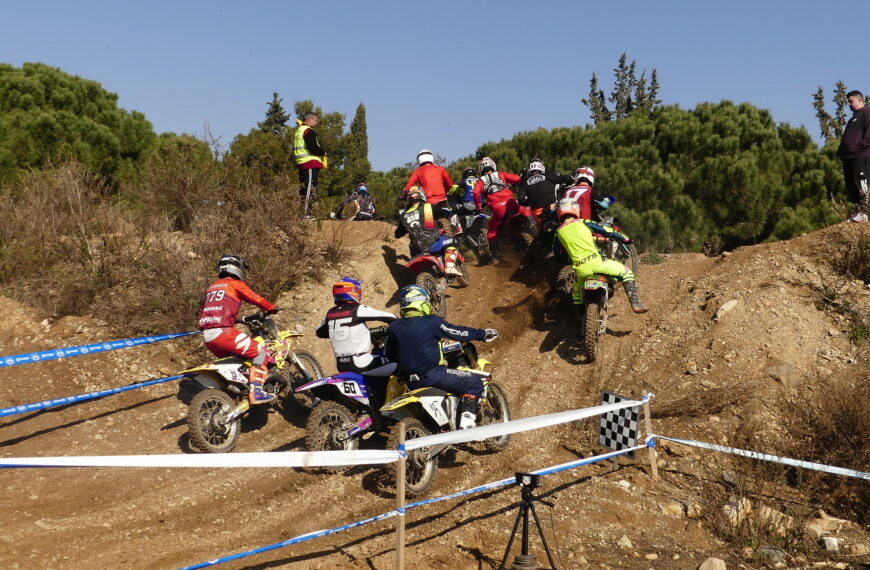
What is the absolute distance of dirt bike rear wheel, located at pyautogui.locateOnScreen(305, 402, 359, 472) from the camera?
677 cm

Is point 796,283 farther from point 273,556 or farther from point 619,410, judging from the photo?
point 273,556

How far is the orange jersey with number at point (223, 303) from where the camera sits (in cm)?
791

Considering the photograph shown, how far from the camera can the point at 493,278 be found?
13461 mm

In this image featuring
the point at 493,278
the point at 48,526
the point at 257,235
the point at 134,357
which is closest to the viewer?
the point at 48,526

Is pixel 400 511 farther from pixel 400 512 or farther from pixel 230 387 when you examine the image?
pixel 230 387

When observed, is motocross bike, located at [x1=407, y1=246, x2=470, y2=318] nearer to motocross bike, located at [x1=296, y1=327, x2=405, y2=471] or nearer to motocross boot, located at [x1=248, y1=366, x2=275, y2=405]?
motocross boot, located at [x1=248, y1=366, x2=275, y2=405]

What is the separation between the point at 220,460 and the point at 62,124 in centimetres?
1947

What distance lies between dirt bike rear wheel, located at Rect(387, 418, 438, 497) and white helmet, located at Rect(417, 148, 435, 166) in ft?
26.0

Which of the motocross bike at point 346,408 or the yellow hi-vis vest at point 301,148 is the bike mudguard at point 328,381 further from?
the yellow hi-vis vest at point 301,148

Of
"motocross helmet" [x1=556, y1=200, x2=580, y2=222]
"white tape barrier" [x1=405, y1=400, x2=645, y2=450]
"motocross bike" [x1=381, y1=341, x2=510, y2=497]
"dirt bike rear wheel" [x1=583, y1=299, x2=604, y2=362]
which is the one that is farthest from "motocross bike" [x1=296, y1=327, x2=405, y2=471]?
"motocross helmet" [x1=556, y1=200, x2=580, y2=222]

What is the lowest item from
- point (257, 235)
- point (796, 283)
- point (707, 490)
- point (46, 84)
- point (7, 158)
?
point (707, 490)

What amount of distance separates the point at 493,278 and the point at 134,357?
6697 mm

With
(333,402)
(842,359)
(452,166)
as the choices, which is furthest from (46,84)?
(842,359)

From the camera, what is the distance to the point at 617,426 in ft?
24.1
